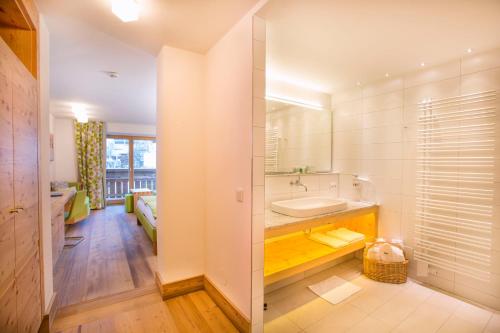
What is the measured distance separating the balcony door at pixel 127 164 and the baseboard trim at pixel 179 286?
18.7 ft

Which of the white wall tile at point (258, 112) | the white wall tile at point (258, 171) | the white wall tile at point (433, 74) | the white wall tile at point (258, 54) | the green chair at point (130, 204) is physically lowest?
the green chair at point (130, 204)

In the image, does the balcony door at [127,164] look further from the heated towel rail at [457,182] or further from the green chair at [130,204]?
the heated towel rail at [457,182]

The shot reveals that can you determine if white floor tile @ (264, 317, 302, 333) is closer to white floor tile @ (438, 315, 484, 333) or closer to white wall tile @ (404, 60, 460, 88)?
white floor tile @ (438, 315, 484, 333)

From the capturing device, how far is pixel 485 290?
6.93 feet

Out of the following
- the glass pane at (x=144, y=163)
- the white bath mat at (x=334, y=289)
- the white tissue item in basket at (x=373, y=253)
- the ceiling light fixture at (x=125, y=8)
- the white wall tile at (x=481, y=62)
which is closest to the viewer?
the ceiling light fixture at (x=125, y=8)

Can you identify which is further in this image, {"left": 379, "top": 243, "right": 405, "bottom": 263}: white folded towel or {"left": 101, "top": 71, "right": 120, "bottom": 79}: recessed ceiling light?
{"left": 101, "top": 71, "right": 120, "bottom": 79}: recessed ceiling light

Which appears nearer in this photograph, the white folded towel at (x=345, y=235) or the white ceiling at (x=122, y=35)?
the white ceiling at (x=122, y=35)

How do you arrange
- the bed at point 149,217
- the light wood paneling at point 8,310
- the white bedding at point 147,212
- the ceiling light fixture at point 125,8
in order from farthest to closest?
the white bedding at point 147,212 → the bed at point 149,217 → the ceiling light fixture at point 125,8 → the light wood paneling at point 8,310

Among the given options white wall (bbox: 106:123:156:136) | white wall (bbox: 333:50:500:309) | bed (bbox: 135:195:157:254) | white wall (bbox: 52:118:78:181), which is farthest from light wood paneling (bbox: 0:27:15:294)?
white wall (bbox: 106:123:156:136)

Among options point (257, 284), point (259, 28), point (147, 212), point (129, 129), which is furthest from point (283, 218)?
point (129, 129)

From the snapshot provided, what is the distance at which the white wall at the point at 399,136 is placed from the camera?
6.98 feet

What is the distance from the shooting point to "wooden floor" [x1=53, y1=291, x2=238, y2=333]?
1.76m

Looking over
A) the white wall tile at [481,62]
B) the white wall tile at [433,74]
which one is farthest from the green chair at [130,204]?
the white wall tile at [481,62]

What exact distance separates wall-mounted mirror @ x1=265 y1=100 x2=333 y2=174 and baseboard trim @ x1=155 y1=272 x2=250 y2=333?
4.47 ft
